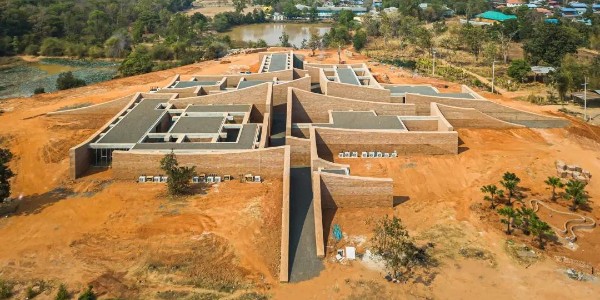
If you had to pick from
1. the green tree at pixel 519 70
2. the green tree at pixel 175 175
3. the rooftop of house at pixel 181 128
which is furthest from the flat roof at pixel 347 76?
the green tree at pixel 175 175

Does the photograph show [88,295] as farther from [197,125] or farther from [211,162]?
[197,125]

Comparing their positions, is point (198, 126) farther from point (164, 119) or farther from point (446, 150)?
point (446, 150)

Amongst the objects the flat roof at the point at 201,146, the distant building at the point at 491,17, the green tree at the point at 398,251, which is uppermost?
the distant building at the point at 491,17

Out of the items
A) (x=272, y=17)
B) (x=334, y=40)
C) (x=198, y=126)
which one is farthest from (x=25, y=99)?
(x=272, y=17)

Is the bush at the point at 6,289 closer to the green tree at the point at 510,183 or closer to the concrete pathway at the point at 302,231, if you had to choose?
the concrete pathway at the point at 302,231

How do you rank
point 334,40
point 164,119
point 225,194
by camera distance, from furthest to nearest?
point 334,40 < point 164,119 < point 225,194

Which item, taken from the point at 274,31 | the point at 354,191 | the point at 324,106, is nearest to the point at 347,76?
the point at 324,106

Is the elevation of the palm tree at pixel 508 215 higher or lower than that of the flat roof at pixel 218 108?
lower
